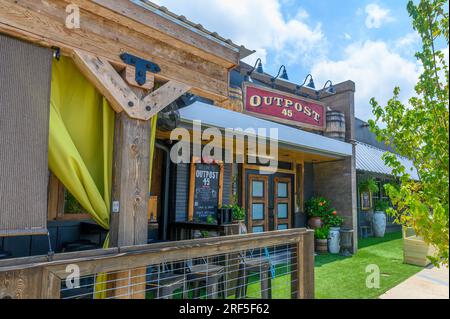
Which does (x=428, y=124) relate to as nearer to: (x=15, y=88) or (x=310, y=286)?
(x=310, y=286)

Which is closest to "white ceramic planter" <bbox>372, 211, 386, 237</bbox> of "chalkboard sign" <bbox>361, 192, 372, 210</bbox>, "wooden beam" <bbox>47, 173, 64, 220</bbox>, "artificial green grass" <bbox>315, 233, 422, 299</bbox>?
"chalkboard sign" <bbox>361, 192, 372, 210</bbox>

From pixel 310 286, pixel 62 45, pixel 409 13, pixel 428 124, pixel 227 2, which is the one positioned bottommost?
pixel 310 286

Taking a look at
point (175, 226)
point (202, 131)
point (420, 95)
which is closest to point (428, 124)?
point (420, 95)

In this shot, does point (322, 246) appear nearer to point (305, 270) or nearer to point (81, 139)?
point (305, 270)

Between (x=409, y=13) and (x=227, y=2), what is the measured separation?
4140mm

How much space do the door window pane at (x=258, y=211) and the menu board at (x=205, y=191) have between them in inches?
57.7

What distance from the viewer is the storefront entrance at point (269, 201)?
770 cm

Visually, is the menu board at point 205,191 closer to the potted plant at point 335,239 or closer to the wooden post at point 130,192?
the potted plant at point 335,239

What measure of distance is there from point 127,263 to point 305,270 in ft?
6.67

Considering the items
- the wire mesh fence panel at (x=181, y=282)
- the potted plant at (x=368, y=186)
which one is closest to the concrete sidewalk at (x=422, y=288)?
the wire mesh fence panel at (x=181, y=282)

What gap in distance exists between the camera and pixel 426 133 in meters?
2.17

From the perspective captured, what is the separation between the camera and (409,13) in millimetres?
2195

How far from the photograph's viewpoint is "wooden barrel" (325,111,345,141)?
27.0 feet

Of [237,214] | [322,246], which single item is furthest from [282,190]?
[237,214]
